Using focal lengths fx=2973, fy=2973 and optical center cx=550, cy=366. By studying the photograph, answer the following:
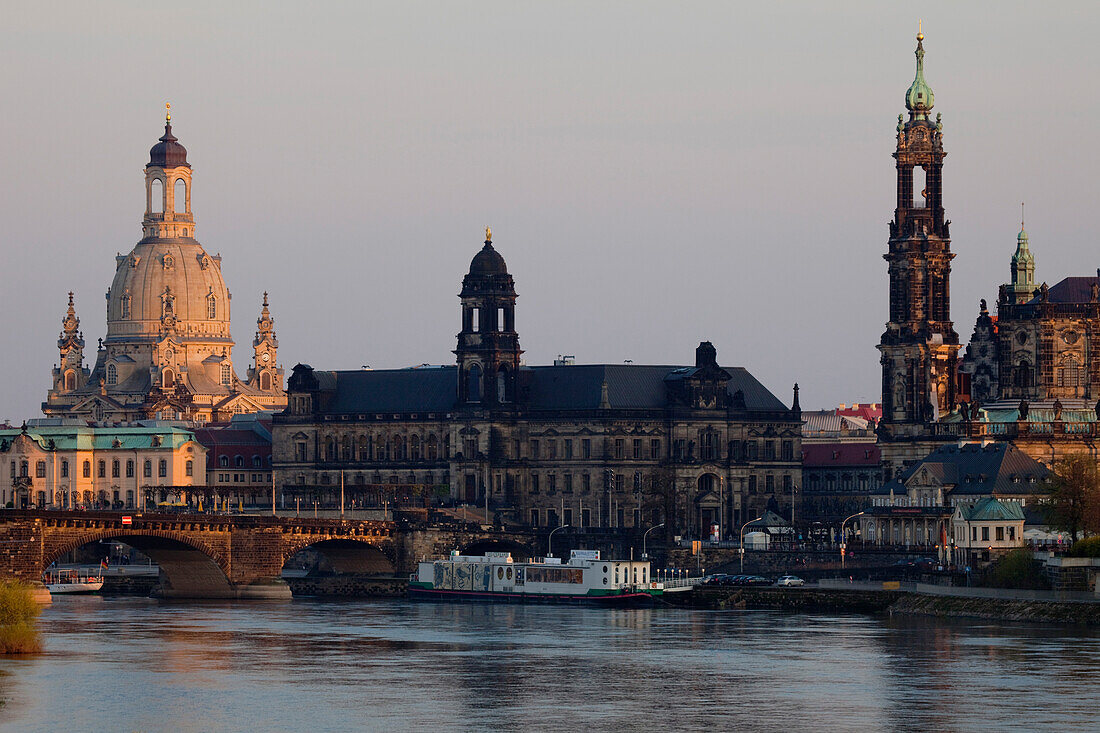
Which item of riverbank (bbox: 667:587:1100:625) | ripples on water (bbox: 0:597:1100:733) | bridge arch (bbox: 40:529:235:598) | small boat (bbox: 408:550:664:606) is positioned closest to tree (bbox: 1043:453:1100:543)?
riverbank (bbox: 667:587:1100:625)

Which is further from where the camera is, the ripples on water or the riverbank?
the riverbank

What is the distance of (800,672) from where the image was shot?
13412cm

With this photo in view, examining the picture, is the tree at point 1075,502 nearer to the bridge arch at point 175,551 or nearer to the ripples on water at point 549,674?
the ripples on water at point 549,674

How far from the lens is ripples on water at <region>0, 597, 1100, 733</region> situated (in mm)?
116125

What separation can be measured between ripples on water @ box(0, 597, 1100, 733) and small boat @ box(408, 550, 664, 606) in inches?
614

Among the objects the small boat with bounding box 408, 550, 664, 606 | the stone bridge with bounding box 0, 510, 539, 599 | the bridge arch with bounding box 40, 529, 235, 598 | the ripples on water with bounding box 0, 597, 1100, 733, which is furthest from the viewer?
the small boat with bounding box 408, 550, 664, 606

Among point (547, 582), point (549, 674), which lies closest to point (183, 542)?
point (547, 582)

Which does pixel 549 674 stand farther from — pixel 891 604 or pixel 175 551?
pixel 175 551

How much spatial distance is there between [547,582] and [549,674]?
60.5 m

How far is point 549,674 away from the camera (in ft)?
440

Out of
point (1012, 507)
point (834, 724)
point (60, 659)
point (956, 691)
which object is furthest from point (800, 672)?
point (1012, 507)

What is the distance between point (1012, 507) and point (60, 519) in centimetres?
5952

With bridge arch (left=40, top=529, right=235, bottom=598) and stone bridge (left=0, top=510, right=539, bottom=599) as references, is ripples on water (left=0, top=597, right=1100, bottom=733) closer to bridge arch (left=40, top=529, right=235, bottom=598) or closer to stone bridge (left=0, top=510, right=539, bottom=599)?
stone bridge (left=0, top=510, right=539, bottom=599)

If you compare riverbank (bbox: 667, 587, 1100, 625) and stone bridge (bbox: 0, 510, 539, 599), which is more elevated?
stone bridge (bbox: 0, 510, 539, 599)
